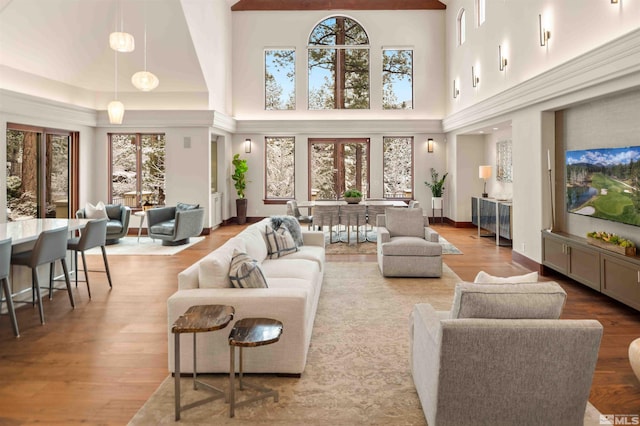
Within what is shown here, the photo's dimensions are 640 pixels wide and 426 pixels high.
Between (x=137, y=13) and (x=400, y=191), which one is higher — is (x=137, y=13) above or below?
above

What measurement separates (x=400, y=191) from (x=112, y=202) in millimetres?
7497

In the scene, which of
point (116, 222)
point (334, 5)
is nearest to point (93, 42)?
point (116, 222)

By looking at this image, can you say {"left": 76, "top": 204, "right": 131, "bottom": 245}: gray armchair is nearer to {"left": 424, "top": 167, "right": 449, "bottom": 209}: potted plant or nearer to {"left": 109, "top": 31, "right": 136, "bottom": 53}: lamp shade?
{"left": 109, "top": 31, "right": 136, "bottom": 53}: lamp shade

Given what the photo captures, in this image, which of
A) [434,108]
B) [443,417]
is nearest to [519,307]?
[443,417]

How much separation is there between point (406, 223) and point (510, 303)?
15.7 feet

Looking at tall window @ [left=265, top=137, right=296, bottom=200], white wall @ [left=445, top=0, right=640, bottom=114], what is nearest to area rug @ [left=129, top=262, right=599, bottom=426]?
white wall @ [left=445, top=0, right=640, bottom=114]

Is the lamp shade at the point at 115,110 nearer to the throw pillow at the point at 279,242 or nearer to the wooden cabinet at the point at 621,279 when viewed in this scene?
the throw pillow at the point at 279,242

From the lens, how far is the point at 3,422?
273cm

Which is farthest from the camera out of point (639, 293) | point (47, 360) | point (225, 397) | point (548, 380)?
point (639, 293)

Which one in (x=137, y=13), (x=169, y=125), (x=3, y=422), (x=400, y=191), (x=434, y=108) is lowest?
(x=3, y=422)

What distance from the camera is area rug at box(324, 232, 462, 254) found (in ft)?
28.2

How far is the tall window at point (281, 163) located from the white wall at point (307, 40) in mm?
699

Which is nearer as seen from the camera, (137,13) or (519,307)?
(519,307)

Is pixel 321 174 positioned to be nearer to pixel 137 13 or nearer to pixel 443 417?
pixel 137 13
